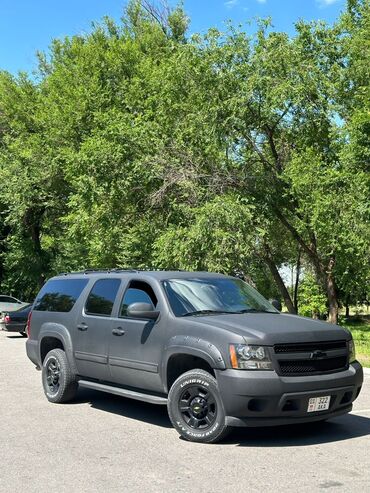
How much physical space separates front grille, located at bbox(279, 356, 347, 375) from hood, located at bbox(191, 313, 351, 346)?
22 cm

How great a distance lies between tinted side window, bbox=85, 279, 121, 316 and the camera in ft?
26.4

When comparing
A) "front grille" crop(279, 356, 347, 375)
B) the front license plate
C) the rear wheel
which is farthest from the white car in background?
the front license plate

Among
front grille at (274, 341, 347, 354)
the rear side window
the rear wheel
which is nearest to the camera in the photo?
front grille at (274, 341, 347, 354)

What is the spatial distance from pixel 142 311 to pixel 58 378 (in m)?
2.44

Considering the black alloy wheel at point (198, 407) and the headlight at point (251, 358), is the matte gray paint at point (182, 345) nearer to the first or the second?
the headlight at point (251, 358)

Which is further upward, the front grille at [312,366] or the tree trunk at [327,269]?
the tree trunk at [327,269]

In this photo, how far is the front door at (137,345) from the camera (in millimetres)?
7012

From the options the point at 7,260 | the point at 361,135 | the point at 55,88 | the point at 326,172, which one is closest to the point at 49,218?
the point at 7,260

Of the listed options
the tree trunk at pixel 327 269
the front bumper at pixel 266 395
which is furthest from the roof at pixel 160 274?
the tree trunk at pixel 327 269

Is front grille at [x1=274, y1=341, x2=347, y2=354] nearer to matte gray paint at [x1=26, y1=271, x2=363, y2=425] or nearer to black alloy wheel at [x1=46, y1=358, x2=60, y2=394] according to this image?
matte gray paint at [x1=26, y1=271, x2=363, y2=425]

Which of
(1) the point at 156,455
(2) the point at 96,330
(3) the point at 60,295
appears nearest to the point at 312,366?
(1) the point at 156,455

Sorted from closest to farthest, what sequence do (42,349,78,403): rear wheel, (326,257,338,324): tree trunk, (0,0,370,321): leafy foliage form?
(42,349,78,403): rear wheel → (0,0,370,321): leafy foliage → (326,257,338,324): tree trunk

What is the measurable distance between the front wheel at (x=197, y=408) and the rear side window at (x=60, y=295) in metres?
2.75

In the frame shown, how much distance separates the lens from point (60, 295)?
9133 mm
